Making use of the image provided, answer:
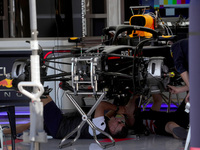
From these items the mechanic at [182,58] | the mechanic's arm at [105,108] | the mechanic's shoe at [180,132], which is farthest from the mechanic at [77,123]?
the mechanic at [182,58]

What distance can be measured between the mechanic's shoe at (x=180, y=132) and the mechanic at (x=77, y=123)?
0.55 m

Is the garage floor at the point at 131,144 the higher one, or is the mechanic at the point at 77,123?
the mechanic at the point at 77,123

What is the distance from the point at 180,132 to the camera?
4359 millimetres

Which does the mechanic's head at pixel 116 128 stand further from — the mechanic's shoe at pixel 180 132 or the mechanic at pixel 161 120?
the mechanic's shoe at pixel 180 132

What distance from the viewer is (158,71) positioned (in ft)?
13.6

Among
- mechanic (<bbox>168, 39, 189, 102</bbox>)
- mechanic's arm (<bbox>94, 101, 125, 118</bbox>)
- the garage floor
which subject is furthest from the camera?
mechanic's arm (<bbox>94, 101, 125, 118</bbox>)

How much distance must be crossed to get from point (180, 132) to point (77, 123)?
111 cm

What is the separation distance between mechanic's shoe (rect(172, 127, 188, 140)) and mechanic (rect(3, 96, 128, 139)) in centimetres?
55

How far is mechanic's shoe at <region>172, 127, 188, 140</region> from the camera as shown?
170 inches

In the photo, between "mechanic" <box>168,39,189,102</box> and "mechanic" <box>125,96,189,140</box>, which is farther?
"mechanic" <box>125,96,189,140</box>

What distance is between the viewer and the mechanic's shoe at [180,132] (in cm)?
431

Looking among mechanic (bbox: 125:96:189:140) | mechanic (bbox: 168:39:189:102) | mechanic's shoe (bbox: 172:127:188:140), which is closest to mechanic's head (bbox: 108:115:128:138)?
mechanic (bbox: 125:96:189:140)

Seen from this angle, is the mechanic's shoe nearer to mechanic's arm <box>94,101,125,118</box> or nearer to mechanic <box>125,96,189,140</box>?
mechanic <box>125,96,189,140</box>

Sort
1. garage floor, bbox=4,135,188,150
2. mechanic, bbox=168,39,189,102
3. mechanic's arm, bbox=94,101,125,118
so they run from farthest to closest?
mechanic's arm, bbox=94,101,125,118
garage floor, bbox=4,135,188,150
mechanic, bbox=168,39,189,102
